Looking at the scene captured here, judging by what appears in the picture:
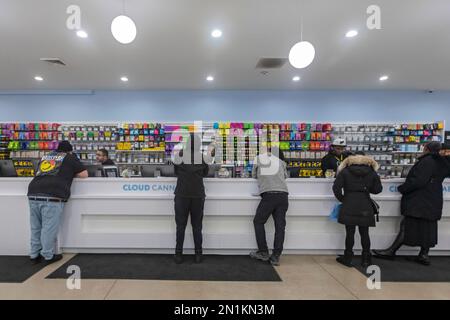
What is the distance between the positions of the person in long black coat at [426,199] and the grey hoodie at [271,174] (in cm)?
153

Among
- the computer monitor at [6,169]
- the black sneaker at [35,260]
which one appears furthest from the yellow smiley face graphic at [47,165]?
the computer monitor at [6,169]

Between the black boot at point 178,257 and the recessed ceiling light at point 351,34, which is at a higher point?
the recessed ceiling light at point 351,34

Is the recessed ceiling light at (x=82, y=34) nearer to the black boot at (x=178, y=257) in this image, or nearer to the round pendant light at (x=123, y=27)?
the round pendant light at (x=123, y=27)

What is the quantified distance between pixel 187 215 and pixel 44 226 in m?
1.61

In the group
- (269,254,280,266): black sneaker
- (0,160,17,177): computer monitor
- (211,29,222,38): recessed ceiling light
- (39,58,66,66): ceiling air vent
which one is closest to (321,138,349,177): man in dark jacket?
(269,254,280,266): black sneaker

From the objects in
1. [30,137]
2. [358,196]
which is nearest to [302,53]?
[358,196]

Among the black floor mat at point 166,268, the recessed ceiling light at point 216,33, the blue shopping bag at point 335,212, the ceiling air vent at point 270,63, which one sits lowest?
the black floor mat at point 166,268

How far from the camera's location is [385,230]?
3441 millimetres

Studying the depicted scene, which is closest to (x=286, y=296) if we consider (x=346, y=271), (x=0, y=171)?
→ (x=346, y=271)

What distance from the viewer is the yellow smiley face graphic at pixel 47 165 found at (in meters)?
3.05

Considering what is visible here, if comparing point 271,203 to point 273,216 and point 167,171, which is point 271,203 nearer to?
point 273,216

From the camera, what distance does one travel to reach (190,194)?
3033mm

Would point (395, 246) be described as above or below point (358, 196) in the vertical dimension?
below

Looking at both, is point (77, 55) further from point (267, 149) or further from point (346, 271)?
point (346, 271)
